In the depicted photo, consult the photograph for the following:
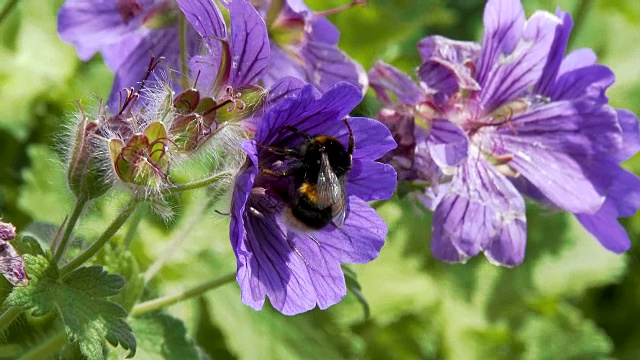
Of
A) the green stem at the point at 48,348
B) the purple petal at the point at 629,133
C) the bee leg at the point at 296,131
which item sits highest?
the bee leg at the point at 296,131

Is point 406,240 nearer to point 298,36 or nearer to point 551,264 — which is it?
point 551,264

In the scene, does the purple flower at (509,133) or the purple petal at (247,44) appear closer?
the purple petal at (247,44)

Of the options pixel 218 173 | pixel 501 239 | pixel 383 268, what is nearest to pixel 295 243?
pixel 218 173

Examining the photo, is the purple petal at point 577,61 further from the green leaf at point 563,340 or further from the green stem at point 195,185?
the green leaf at point 563,340

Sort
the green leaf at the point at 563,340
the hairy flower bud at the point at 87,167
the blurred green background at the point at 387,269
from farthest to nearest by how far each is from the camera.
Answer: the green leaf at the point at 563,340
the blurred green background at the point at 387,269
the hairy flower bud at the point at 87,167

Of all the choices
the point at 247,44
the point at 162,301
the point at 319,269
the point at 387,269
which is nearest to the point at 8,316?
the point at 162,301

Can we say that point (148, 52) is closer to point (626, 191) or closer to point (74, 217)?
point (74, 217)

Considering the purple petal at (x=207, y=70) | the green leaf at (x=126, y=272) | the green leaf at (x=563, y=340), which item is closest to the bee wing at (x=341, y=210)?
the purple petal at (x=207, y=70)

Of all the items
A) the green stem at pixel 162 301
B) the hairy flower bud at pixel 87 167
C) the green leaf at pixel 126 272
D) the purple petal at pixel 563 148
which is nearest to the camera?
the hairy flower bud at pixel 87 167

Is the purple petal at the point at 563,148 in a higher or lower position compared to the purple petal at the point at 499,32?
lower
